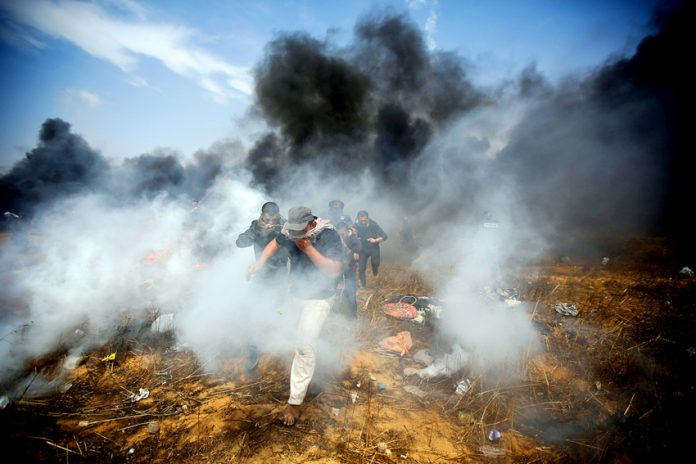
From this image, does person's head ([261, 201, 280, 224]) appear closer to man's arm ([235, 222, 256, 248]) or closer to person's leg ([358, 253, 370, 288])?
man's arm ([235, 222, 256, 248])

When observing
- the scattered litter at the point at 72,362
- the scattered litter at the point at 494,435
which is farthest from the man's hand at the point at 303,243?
the scattered litter at the point at 72,362

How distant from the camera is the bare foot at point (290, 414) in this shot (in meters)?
2.71

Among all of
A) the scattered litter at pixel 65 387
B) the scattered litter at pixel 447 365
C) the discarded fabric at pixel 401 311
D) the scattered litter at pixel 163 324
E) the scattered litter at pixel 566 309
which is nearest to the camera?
the scattered litter at pixel 65 387

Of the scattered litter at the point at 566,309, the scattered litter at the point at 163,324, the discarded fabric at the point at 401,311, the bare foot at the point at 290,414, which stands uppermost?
the scattered litter at the point at 566,309

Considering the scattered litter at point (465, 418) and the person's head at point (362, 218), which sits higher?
the person's head at point (362, 218)

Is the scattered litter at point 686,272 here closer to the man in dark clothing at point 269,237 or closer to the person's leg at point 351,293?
the person's leg at point 351,293

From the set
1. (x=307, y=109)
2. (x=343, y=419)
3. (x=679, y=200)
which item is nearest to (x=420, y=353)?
(x=343, y=419)

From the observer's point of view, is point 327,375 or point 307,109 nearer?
point 327,375

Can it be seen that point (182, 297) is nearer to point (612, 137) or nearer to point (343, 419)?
point (343, 419)

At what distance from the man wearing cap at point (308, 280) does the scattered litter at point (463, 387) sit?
172 centimetres

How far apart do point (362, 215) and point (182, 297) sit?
4238 mm

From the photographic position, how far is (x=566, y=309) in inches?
217

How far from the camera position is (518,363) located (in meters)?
3.66

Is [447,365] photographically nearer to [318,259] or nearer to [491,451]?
[491,451]
